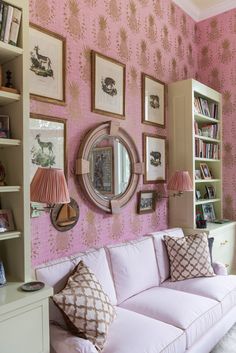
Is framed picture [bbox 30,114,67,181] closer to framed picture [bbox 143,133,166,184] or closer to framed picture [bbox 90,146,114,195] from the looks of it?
framed picture [bbox 90,146,114,195]

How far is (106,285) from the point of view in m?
2.11

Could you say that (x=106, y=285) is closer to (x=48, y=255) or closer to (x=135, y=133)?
(x=48, y=255)

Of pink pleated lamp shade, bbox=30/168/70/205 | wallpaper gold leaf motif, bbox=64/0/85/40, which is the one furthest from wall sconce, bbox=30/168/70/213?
wallpaper gold leaf motif, bbox=64/0/85/40

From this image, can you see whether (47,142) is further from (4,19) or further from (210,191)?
(210,191)

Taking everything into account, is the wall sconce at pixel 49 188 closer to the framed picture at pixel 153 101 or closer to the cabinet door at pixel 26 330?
the cabinet door at pixel 26 330

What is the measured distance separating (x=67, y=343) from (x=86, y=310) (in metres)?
0.19

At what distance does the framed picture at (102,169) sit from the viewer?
2.40 m

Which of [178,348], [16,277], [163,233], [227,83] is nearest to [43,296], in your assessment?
[16,277]

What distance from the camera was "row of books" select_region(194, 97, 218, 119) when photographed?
3.32 metres

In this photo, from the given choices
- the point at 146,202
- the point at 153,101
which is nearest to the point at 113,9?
the point at 153,101

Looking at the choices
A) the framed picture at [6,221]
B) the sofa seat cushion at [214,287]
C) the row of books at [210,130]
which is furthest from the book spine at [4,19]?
the row of books at [210,130]

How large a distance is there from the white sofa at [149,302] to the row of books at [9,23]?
1.33 m

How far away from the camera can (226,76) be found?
372cm

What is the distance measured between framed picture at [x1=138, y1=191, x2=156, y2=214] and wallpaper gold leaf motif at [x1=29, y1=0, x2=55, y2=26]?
5.50 ft
